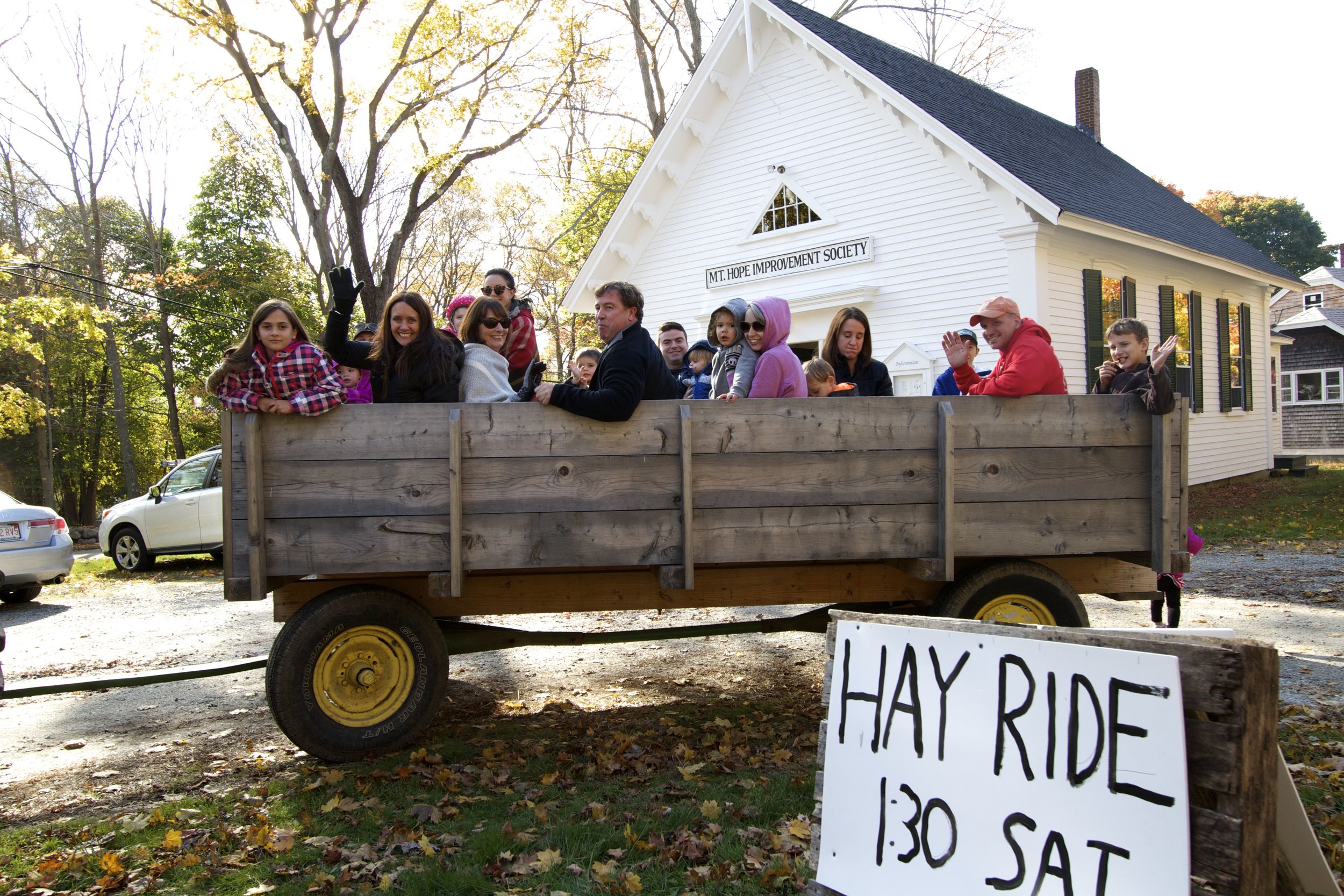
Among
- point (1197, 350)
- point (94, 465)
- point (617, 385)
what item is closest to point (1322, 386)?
point (1197, 350)

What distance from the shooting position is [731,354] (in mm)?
5418

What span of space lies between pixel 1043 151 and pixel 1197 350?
187 inches

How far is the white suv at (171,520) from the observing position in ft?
41.5

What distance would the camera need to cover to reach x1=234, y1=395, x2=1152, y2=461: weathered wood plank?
376 centimetres

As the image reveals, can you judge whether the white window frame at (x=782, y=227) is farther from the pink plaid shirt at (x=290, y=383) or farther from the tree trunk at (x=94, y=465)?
the tree trunk at (x=94, y=465)

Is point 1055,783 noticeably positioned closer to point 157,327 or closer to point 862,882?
point 862,882

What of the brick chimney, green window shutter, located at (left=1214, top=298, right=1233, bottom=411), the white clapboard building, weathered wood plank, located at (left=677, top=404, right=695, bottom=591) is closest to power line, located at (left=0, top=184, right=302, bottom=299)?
the white clapboard building

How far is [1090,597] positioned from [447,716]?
6786mm

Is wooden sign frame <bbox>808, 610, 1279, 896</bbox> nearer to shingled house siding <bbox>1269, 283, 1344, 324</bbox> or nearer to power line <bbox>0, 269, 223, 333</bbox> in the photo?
power line <bbox>0, 269, 223, 333</bbox>

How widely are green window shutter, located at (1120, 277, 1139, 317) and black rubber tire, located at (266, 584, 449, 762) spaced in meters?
13.5

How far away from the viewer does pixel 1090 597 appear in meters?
9.03

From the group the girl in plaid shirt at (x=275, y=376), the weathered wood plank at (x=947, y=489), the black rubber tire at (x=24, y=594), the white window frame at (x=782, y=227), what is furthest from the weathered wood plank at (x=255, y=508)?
the white window frame at (x=782, y=227)

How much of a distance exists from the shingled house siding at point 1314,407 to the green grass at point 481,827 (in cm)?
→ 3493

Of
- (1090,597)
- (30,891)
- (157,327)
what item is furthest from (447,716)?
(157,327)
